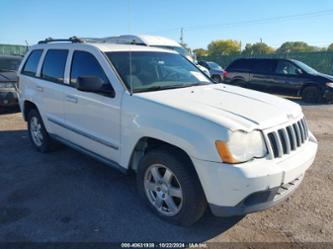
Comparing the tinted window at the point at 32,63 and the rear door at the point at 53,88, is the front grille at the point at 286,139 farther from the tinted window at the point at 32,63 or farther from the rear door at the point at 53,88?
the tinted window at the point at 32,63

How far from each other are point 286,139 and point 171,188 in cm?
123

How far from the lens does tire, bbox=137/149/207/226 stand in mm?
2955

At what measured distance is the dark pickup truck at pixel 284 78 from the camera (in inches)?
465

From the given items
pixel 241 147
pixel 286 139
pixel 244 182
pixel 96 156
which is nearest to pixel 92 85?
pixel 96 156

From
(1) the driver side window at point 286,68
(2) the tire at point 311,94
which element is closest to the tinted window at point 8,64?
(1) the driver side window at point 286,68

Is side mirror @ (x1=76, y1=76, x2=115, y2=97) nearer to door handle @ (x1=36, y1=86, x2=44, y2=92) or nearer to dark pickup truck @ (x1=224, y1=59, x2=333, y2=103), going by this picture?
door handle @ (x1=36, y1=86, x2=44, y2=92)

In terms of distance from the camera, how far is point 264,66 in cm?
1312

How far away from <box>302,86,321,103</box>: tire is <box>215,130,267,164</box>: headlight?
34.1 feet

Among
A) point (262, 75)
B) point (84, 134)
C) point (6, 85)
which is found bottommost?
point (84, 134)

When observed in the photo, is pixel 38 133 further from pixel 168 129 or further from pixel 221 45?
pixel 221 45

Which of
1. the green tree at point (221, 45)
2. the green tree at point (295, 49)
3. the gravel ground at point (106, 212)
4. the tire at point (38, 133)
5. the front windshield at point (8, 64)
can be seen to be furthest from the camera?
the green tree at point (221, 45)

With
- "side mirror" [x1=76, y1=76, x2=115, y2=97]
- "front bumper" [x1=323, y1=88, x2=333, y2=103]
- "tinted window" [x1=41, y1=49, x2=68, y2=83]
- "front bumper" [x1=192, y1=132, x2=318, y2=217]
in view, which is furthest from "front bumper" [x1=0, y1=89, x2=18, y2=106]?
"front bumper" [x1=323, y1=88, x2=333, y2=103]

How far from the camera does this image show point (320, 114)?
31.5 feet

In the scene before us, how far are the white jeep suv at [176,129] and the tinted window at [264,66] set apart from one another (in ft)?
29.9
